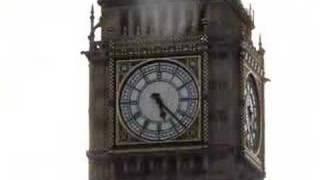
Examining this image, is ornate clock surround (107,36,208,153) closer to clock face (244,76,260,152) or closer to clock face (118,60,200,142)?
clock face (118,60,200,142)

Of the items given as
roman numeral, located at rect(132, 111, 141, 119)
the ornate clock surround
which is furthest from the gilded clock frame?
roman numeral, located at rect(132, 111, 141, 119)

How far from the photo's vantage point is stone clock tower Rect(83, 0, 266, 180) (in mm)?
107312

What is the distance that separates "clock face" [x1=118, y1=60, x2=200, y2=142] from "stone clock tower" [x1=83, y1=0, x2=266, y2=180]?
34 millimetres

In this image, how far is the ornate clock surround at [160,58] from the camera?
10725cm

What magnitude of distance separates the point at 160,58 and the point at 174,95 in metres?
1.50

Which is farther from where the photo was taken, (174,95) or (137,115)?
(137,115)

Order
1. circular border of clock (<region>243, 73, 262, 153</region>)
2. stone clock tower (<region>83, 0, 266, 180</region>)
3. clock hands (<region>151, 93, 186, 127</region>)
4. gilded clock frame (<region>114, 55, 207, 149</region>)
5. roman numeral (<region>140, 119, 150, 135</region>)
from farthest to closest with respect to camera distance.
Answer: circular border of clock (<region>243, 73, 262, 153</region>) < roman numeral (<region>140, 119, 150, 135</region>) < stone clock tower (<region>83, 0, 266, 180</region>) < gilded clock frame (<region>114, 55, 207, 149</region>) < clock hands (<region>151, 93, 186, 127</region>)

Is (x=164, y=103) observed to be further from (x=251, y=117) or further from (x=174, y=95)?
(x=251, y=117)

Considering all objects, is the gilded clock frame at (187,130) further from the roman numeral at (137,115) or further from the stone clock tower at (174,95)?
the roman numeral at (137,115)

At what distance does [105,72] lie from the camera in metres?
109

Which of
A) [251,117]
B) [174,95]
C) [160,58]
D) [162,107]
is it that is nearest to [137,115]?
[162,107]

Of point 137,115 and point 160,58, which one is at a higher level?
point 160,58

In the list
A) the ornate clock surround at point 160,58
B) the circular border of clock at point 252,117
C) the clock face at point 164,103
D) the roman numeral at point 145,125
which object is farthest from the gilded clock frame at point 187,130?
the circular border of clock at point 252,117

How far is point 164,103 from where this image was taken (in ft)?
352
